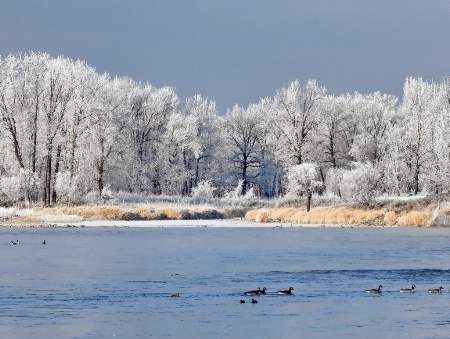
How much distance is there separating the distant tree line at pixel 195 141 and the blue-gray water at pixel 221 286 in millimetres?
29162

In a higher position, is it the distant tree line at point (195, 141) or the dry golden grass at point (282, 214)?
the distant tree line at point (195, 141)

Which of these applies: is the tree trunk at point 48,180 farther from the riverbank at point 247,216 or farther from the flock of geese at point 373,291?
the flock of geese at point 373,291

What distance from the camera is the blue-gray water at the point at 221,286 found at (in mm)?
22734

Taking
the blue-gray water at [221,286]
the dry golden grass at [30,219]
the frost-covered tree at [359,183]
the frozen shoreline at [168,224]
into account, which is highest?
the frost-covered tree at [359,183]

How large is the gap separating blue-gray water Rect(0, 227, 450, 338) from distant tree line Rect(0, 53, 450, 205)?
29.2m

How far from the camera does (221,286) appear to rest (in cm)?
3148

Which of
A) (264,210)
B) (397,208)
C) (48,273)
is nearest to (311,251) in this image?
(48,273)

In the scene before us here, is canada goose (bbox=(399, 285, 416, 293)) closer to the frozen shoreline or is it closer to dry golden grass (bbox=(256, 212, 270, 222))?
the frozen shoreline

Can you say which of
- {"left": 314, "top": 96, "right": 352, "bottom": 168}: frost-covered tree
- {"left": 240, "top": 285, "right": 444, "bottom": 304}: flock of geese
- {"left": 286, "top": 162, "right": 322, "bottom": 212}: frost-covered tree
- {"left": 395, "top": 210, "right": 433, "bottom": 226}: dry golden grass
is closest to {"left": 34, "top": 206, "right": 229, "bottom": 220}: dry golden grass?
{"left": 286, "top": 162, "right": 322, "bottom": 212}: frost-covered tree

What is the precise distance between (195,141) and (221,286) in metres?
73.0

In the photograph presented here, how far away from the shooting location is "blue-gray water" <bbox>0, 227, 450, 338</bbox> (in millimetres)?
22734

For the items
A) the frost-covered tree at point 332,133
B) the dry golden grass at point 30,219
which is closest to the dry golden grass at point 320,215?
the frost-covered tree at point 332,133

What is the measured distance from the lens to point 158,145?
102 meters

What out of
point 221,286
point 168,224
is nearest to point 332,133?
point 168,224
